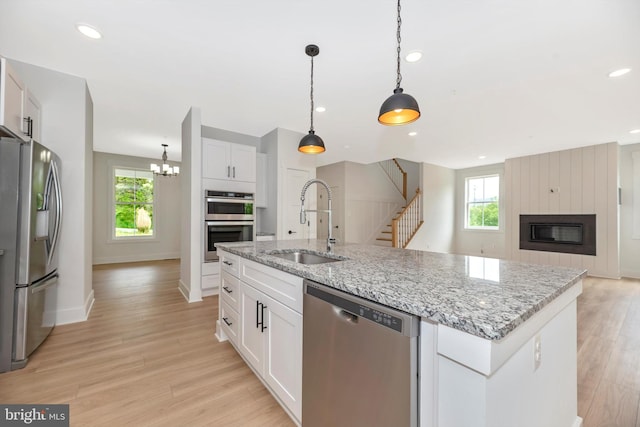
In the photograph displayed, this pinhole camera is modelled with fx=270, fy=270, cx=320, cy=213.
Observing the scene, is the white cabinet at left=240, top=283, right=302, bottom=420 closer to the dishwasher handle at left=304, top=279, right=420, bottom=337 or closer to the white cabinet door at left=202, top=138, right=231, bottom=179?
the dishwasher handle at left=304, top=279, right=420, bottom=337

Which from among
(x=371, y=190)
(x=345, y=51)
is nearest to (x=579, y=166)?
(x=371, y=190)

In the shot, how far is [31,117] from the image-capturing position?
2523 mm

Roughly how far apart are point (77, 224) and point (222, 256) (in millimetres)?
1835

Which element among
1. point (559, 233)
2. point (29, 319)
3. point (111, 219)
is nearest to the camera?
point (29, 319)

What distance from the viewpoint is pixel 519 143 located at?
17.9 feet

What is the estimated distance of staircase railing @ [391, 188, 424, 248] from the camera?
22.5 ft

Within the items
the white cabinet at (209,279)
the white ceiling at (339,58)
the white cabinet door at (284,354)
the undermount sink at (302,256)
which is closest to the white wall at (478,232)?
the white ceiling at (339,58)

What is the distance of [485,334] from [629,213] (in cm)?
763

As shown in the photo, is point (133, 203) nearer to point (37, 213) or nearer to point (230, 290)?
point (37, 213)

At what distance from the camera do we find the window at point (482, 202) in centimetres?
768

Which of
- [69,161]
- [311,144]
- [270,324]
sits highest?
[311,144]

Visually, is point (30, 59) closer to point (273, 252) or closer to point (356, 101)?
point (273, 252)

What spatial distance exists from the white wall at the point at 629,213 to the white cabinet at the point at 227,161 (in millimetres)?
7446

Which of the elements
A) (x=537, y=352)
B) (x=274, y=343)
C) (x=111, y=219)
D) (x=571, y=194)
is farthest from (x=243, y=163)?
(x=571, y=194)
